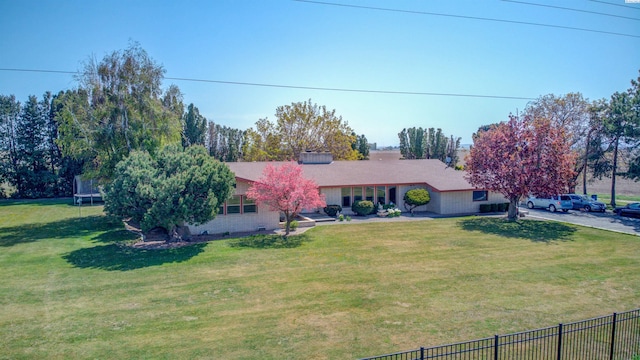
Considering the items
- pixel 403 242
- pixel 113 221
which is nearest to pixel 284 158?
pixel 113 221

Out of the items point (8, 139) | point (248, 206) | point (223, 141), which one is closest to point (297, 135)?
point (223, 141)

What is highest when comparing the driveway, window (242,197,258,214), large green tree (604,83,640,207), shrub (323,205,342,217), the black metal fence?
large green tree (604,83,640,207)

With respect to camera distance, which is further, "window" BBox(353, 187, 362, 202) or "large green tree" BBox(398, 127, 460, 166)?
"large green tree" BBox(398, 127, 460, 166)

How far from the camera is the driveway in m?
24.5

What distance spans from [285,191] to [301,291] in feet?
27.2

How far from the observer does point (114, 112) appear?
26703 mm

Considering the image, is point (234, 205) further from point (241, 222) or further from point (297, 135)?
point (297, 135)

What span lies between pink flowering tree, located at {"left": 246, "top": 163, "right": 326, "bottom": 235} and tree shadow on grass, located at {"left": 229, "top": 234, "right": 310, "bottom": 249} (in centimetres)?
152

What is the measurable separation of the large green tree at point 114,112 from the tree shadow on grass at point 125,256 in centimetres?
922

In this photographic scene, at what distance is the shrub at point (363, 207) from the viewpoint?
28.6 meters

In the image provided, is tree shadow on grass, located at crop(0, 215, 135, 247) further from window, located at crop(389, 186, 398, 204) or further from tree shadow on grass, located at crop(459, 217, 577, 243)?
tree shadow on grass, located at crop(459, 217, 577, 243)

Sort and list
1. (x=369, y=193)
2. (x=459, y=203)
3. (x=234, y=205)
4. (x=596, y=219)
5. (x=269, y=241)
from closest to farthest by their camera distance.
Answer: (x=269, y=241), (x=234, y=205), (x=596, y=219), (x=369, y=193), (x=459, y=203)

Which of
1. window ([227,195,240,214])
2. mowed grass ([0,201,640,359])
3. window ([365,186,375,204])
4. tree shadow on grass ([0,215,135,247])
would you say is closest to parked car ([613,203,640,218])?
mowed grass ([0,201,640,359])

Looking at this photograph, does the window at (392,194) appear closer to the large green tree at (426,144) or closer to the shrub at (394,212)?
the shrub at (394,212)
